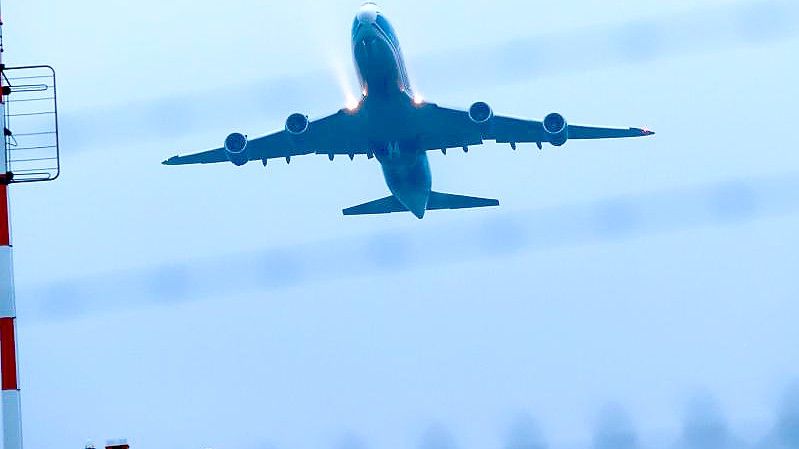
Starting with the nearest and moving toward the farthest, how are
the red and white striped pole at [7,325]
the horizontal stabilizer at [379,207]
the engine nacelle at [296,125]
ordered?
1. the red and white striped pole at [7,325]
2. the engine nacelle at [296,125]
3. the horizontal stabilizer at [379,207]

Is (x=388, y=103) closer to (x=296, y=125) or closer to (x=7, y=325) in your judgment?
(x=296, y=125)

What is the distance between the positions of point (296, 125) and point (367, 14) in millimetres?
5412

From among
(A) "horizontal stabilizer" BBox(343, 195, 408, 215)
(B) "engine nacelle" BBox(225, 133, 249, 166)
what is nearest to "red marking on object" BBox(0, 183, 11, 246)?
(B) "engine nacelle" BBox(225, 133, 249, 166)

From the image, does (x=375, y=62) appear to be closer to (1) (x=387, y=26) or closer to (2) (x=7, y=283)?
(1) (x=387, y=26)

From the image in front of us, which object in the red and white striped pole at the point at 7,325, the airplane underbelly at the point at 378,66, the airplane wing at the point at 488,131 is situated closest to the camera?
the red and white striped pole at the point at 7,325

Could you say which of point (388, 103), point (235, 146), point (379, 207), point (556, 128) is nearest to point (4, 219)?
point (388, 103)

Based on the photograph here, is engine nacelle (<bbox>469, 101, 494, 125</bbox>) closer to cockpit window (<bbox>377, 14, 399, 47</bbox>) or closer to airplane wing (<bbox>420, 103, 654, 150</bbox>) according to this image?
airplane wing (<bbox>420, 103, 654, 150</bbox>)

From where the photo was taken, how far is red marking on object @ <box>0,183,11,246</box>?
22.0m

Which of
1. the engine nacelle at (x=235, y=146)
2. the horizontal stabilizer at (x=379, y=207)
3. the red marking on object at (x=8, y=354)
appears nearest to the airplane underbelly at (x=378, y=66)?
the engine nacelle at (x=235, y=146)

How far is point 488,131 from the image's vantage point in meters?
53.1

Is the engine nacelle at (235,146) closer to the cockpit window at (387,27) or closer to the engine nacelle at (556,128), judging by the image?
the cockpit window at (387,27)

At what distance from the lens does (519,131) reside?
53.5 m

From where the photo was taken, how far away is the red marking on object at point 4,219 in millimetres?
21984

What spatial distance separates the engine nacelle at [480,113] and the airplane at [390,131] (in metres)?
0.04
